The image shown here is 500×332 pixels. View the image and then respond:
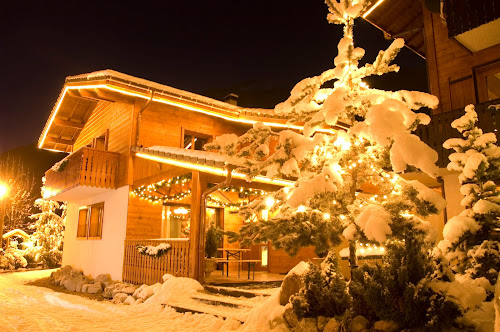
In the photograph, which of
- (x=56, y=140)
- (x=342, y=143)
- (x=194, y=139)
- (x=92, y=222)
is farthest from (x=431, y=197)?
(x=56, y=140)

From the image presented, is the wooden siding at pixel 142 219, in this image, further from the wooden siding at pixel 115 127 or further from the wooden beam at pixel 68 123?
the wooden beam at pixel 68 123

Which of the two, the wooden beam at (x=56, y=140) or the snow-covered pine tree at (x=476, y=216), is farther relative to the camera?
the wooden beam at (x=56, y=140)

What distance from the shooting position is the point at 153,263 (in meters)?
10.8

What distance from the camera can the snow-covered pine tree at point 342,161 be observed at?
5.09m

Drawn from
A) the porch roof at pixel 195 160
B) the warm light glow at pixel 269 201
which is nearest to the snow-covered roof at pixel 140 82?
the porch roof at pixel 195 160

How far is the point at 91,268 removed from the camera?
14.2m

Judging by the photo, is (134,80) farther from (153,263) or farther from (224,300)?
(224,300)

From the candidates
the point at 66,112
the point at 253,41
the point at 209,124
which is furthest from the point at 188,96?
the point at 253,41

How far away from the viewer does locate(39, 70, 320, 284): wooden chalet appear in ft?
34.0

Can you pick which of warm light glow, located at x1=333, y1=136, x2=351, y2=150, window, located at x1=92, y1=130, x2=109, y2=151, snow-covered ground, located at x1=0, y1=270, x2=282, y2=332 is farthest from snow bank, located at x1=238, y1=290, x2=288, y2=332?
window, located at x1=92, y1=130, x2=109, y2=151

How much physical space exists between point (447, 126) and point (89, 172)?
10.5 meters

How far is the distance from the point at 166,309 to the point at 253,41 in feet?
278

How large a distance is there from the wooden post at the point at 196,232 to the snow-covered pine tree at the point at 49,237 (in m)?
15.4

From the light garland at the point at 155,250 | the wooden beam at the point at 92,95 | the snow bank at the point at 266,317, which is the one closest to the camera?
the snow bank at the point at 266,317
